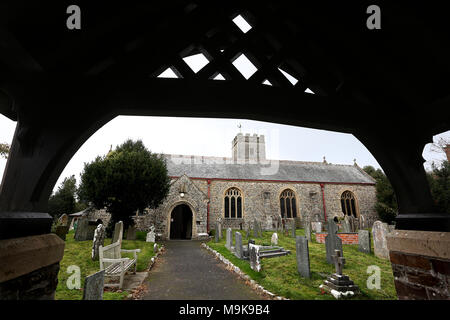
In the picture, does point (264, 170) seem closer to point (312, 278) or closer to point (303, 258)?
point (303, 258)

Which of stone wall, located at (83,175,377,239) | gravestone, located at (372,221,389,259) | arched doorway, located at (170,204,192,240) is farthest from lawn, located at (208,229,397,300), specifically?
arched doorway, located at (170,204,192,240)

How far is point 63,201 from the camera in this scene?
93.2 ft

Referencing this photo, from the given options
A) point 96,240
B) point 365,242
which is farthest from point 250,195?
point 96,240

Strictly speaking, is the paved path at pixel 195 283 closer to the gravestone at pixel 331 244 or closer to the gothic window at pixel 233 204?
the gravestone at pixel 331 244

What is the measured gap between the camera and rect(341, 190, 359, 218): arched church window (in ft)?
70.7

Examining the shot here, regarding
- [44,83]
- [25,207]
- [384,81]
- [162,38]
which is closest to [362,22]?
[384,81]

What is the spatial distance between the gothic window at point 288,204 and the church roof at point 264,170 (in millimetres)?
1501

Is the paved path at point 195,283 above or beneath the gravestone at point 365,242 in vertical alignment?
beneath

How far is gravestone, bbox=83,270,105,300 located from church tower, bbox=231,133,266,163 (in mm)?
31007

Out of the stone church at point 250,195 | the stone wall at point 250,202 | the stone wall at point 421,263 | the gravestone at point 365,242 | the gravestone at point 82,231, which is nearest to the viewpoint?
the stone wall at point 421,263

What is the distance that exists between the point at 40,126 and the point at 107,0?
4.34 ft

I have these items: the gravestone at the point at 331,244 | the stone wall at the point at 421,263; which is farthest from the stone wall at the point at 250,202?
the stone wall at the point at 421,263

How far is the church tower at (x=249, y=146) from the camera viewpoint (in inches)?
1355

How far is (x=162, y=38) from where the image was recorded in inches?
87.9
